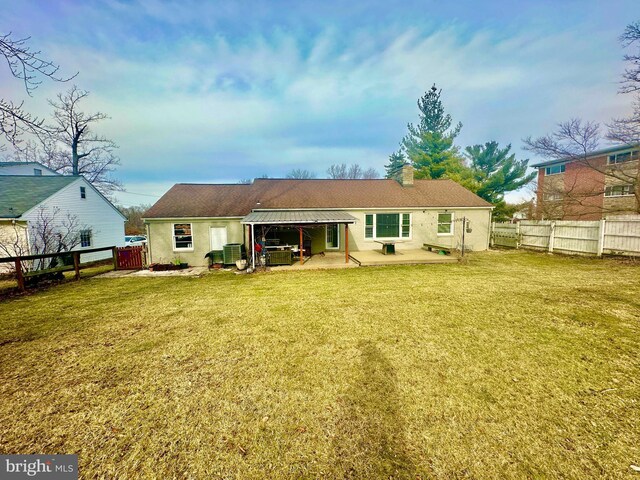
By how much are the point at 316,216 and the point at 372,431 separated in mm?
9990

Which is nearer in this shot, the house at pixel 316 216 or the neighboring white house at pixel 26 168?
the house at pixel 316 216

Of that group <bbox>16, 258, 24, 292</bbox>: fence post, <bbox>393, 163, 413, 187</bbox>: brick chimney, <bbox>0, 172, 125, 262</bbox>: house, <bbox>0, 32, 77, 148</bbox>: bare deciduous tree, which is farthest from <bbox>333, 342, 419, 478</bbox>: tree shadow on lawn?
<bbox>0, 172, 125, 262</bbox>: house

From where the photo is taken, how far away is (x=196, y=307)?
6.50 m

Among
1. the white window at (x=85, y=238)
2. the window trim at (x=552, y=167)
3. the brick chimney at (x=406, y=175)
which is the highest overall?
the window trim at (x=552, y=167)

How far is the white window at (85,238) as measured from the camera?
16.6 m

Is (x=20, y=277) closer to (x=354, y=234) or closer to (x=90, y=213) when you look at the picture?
(x=90, y=213)

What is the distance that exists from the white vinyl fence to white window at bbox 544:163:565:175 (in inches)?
652

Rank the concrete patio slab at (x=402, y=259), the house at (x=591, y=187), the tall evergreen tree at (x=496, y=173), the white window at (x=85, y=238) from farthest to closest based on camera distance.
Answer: the tall evergreen tree at (x=496, y=173) → the house at (x=591, y=187) → the white window at (x=85, y=238) → the concrete patio slab at (x=402, y=259)

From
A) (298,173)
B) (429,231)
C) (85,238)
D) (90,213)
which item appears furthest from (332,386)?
(298,173)

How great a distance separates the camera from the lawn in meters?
2.27

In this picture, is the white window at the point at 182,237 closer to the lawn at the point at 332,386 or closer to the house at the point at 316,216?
the house at the point at 316,216

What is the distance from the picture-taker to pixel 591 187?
2286 centimetres

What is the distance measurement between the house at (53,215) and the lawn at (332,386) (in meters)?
10.3

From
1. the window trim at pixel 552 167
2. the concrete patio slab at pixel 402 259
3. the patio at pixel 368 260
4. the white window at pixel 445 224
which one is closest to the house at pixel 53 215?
the patio at pixel 368 260
